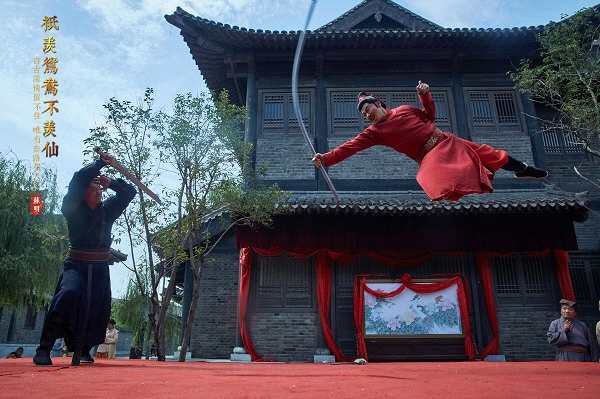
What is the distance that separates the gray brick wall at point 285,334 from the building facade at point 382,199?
3 centimetres

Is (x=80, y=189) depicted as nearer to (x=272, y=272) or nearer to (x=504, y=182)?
(x=272, y=272)

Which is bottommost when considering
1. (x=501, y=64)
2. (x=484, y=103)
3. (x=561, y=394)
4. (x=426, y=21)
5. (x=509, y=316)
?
(x=561, y=394)

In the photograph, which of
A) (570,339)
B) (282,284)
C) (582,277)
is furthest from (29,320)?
(570,339)

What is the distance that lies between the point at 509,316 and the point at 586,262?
2.38m

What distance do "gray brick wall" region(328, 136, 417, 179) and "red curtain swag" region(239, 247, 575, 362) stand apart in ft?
6.58

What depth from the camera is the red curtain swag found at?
9289 mm

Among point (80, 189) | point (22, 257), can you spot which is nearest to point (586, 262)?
point (80, 189)

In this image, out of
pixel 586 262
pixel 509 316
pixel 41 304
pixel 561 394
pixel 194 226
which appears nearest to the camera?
pixel 561 394

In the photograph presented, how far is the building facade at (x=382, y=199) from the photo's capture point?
952 centimetres

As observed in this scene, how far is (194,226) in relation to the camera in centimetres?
786

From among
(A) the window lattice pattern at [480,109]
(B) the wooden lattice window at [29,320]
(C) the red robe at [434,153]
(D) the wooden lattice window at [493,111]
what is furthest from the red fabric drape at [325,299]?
(B) the wooden lattice window at [29,320]

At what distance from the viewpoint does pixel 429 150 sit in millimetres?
4543

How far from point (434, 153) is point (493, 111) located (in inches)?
317

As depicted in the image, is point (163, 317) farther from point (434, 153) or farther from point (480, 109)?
point (480, 109)
